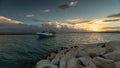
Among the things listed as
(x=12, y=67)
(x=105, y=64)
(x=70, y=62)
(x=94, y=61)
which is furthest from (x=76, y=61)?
(x=12, y=67)

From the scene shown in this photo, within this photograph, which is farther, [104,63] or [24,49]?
[24,49]

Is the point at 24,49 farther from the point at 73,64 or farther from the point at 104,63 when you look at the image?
the point at 104,63

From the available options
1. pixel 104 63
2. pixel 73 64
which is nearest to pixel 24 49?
pixel 73 64

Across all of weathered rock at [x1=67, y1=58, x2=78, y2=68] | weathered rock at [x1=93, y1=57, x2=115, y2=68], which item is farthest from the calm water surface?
weathered rock at [x1=93, y1=57, x2=115, y2=68]

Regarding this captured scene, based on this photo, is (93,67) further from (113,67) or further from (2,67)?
(2,67)

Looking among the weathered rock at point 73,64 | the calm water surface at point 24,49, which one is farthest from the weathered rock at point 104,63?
the calm water surface at point 24,49

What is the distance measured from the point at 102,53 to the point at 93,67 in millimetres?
3058

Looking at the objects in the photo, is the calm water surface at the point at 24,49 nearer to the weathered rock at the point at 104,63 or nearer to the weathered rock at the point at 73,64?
the weathered rock at the point at 73,64

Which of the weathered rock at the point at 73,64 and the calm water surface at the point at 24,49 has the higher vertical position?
the weathered rock at the point at 73,64

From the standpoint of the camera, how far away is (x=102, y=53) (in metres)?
14.8

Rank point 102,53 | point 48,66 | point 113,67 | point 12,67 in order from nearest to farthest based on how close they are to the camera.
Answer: point 113,67
point 48,66
point 102,53
point 12,67

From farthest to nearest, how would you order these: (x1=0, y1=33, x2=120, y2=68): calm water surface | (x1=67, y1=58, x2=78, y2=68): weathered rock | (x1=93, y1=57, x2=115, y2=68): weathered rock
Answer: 1. (x1=0, y1=33, x2=120, y2=68): calm water surface
2. (x1=67, y1=58, x2=78, y2=68): weathered rock
3. (x1=93, y1=57, x2=115, y2=68): weathered rock

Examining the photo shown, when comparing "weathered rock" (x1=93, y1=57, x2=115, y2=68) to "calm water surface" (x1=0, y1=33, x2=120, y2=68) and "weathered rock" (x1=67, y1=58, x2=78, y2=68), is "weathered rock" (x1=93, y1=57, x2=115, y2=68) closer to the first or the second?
"weathered rock" (x1=67, y1=58, x2=78, y2=68)

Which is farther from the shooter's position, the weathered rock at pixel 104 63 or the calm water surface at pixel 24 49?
the calm water surface at pixel 24 49
